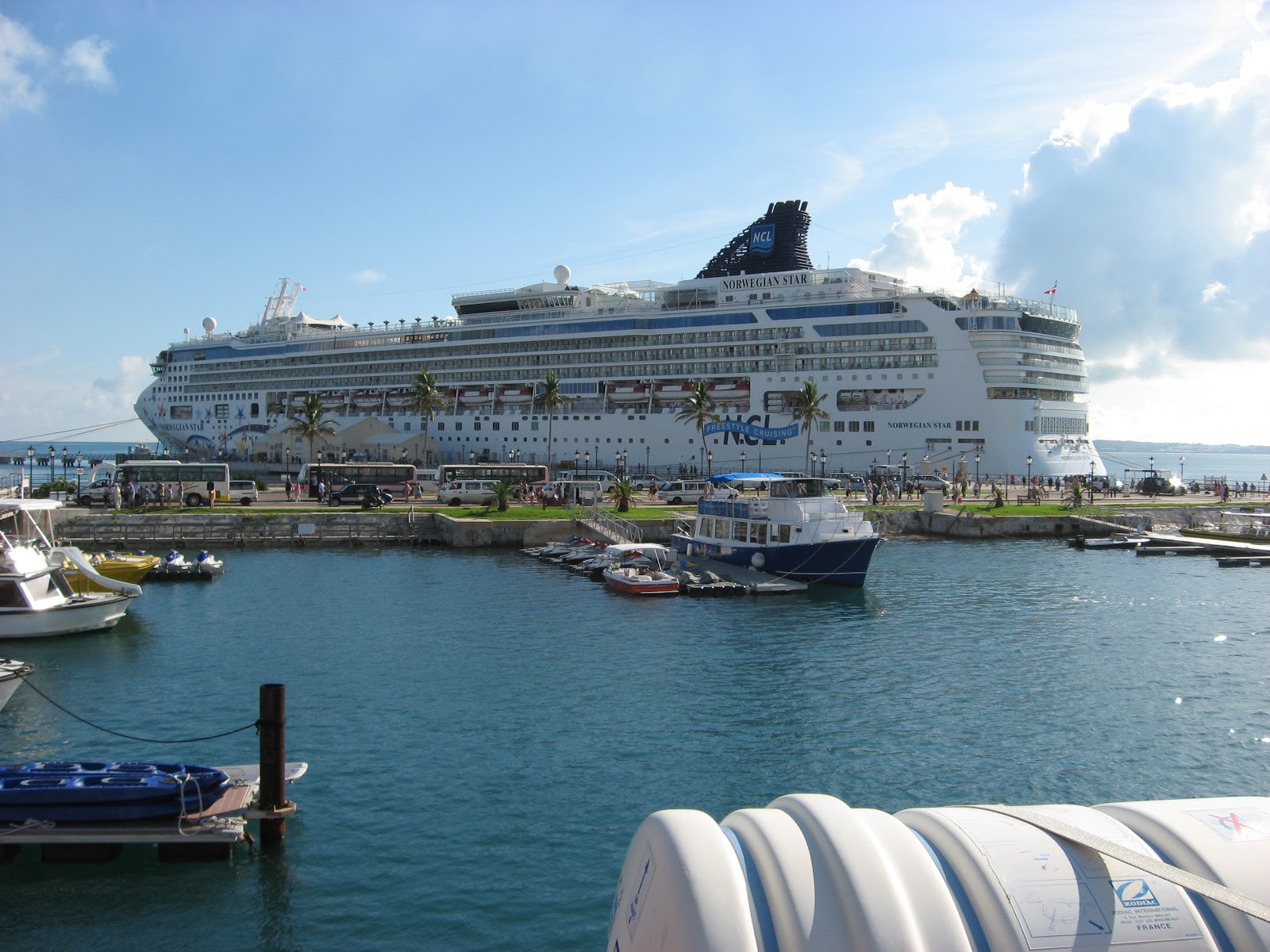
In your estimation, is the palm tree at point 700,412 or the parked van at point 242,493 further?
the palm tree at point 700,412

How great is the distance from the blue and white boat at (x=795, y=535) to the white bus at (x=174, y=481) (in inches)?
1216

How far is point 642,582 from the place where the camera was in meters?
34.5

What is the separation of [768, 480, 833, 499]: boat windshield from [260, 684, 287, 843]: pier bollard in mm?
27230

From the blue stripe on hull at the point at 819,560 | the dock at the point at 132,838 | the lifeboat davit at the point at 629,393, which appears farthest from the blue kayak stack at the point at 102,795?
the lifeboat davit at the point at 629,393

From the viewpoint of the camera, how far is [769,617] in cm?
3088

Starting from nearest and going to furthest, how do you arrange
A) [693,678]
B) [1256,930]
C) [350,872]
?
[1256,930], [350,872], [693,678]

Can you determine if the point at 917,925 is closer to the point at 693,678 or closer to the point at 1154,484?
the point at 693,678

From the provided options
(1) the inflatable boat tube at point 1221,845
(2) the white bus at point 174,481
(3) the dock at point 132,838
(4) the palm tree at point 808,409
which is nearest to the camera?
(1) the inflatable boat tube at point 1221,845

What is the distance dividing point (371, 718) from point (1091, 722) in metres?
14.6

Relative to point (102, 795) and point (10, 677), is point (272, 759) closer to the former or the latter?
point (102, 795)

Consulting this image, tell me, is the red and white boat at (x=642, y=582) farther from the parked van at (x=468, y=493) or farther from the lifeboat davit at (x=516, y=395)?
the lifeboat davit at (x=516, y=395)

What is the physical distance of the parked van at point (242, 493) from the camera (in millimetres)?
54875

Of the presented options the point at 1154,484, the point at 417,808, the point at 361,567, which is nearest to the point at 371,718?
the point at 417,808

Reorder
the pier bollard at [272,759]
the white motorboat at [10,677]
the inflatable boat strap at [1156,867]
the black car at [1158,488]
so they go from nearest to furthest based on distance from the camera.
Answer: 1. the inflatable boat strap at [1156,867]
2. the pier bollard at [272,759]
3. the white motorboat at [10,677]
4. the black car at [1158,488]
